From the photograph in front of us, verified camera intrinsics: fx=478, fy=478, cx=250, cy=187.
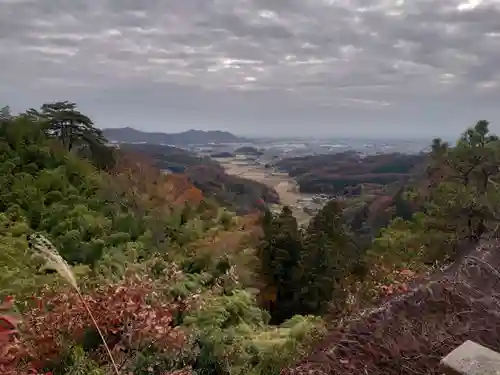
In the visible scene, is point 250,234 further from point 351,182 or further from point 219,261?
point 351,182

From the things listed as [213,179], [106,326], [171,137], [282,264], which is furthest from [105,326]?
[171,137]

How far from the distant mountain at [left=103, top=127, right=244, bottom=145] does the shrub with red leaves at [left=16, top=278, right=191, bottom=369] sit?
32641mm

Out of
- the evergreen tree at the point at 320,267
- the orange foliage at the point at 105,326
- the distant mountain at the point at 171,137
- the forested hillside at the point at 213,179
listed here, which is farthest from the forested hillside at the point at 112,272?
the distant mountain at the point at 171,137

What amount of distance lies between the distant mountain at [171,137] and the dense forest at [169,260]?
26.2m

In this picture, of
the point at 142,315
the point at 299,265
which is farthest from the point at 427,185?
the point at 142,315

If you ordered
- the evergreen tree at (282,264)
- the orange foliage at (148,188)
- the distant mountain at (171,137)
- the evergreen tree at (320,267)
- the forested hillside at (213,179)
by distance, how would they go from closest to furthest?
1. the orange foliage at (148,188)
2. the evergreen tree at (320,267)
3. the evergreen tree at (282,264)
4. the forested hillside at (213,179)
5. the distant mountain at (171,137)

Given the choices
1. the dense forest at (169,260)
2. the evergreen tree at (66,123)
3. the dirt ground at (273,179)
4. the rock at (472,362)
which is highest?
the evergreen tree at (66,123)

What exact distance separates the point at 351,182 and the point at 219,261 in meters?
38.1

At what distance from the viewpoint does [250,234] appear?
34.5ft

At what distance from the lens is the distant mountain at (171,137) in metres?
42.7

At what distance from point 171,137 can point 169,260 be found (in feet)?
174

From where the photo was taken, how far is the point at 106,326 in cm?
411

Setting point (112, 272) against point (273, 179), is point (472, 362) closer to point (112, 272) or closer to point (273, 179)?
point (112, 272)

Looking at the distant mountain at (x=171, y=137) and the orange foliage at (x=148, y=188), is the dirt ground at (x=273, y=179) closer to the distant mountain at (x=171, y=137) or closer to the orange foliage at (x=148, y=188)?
the distant mountain at (x=171, y=137)
